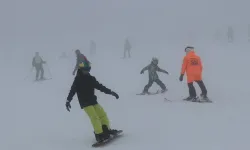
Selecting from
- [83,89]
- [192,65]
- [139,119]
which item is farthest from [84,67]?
[192,65]

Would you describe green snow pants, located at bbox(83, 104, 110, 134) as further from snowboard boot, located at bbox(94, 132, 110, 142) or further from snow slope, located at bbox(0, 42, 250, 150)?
snow slope, located at bbox(0, 42, 250, 150)

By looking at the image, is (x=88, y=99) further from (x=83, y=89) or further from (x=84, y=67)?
(x=84, y=67)

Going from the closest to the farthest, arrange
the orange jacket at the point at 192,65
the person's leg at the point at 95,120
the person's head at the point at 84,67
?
the person's leg at the point at 95,120
the person's head at the point at 84,67
the orange jacket at the point at 192,65

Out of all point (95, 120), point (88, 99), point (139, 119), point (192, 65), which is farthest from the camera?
point (192, 65)

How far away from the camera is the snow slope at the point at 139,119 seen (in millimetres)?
6879

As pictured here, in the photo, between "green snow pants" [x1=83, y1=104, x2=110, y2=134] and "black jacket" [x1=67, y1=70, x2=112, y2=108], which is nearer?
"green snow pants" [x1=83, y1=104, x2=110, y2=134]

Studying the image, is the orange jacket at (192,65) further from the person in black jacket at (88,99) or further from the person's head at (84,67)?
the person's head at (84,67)

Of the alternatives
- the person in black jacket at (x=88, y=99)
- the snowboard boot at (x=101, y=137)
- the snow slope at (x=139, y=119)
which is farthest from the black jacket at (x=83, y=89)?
the snow slope at (x=139, y=119)

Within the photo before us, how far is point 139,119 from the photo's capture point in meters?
8.73

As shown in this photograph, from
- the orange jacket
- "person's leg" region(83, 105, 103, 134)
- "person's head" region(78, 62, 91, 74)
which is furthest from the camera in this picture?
the orange jacket

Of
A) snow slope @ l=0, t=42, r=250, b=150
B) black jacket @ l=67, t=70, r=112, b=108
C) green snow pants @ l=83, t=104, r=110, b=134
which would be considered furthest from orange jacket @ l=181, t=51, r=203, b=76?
black jacket @ l=67, t=70, r=112, b=108

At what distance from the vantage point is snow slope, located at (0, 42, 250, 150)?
688 centimetres

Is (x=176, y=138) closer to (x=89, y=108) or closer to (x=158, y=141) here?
(x=158, y=141)

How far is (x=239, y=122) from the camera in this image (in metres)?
7.83
